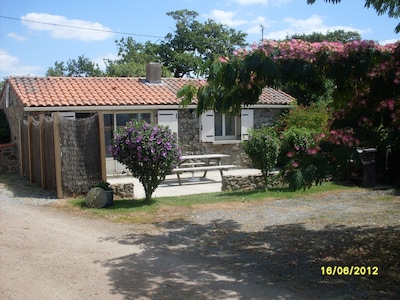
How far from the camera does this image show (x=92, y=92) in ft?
48.9

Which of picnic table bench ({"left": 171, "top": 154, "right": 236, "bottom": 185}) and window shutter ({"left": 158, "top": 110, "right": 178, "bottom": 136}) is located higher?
window shutter ({"left": 158, "top": 110, "right": 178, "bottom": 136})

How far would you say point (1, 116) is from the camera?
17.1 metres

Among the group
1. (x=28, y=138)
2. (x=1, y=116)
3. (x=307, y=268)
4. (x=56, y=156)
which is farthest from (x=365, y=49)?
(x=1, y=116)

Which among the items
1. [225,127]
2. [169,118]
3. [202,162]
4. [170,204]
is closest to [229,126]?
[225,127]

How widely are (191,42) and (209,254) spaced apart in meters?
33.7

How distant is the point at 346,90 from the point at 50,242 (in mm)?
4685

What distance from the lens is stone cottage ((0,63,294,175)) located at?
544 inches

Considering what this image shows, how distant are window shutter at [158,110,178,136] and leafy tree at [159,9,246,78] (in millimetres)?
20072

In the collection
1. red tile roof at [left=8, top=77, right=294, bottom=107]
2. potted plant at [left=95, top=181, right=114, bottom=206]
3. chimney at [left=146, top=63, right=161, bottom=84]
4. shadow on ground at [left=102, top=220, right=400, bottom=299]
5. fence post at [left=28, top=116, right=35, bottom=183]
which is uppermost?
chimney at [left=146, top=63, right=161, bottom=84]

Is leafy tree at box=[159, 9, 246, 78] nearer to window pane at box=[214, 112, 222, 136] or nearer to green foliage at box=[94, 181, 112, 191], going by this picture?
window pane at box=[214, 112, 222, 136]

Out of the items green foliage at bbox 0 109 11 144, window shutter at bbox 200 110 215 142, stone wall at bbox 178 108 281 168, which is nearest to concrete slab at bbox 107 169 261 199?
stone wall at bbox 178 108 281 168

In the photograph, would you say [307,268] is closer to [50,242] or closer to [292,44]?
[292,44]

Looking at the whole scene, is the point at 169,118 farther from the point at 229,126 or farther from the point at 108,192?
the point at 108,192

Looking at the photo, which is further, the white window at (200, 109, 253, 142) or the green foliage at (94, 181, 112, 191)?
the white window at (200, 109, 253, 142)
